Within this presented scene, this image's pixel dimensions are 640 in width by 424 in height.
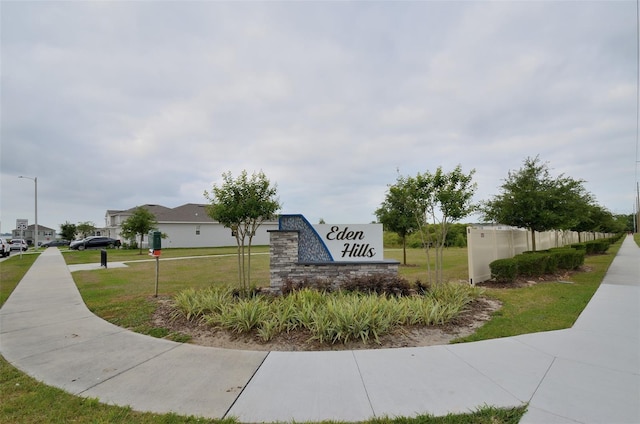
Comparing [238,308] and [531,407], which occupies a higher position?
[238,308]

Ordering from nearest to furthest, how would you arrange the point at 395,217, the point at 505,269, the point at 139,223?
the point at 505,269, the point at 395,217, the point at 139,223

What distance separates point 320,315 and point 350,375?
1.44 m

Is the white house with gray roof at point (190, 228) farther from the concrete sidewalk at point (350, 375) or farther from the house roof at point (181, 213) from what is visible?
the concrete sidewalk at point (350, 375)

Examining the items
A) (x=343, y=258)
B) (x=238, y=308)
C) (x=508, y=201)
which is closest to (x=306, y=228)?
(x=343, y=258)

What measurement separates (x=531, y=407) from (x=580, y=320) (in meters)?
3.95

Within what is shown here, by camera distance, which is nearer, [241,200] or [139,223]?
[241,200]

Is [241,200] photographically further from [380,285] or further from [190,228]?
[190,228]

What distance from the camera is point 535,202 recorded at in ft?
37.9

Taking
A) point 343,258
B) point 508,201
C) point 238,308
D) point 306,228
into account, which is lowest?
point 238,308

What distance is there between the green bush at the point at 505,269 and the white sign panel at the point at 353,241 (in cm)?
414

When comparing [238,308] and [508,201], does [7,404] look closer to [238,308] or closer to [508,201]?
[238,308]

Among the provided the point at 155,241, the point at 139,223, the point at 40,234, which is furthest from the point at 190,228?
the point at 40,234

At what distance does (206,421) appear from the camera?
9.00 feet

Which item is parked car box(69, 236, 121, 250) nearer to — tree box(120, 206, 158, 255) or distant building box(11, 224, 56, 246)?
tree box(120, 206, 158, 255)
